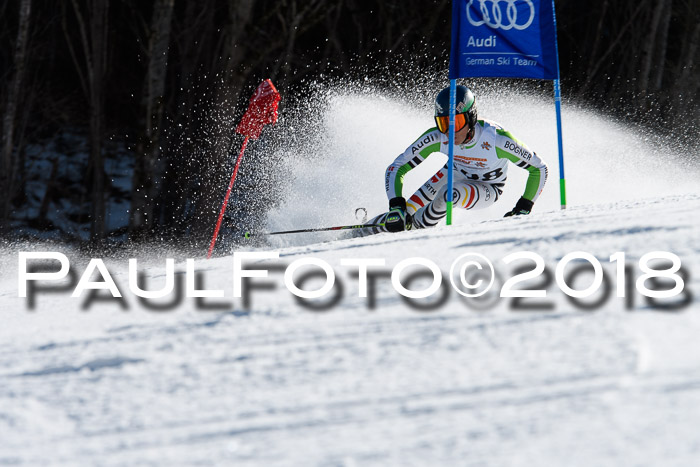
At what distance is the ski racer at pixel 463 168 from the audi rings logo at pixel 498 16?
2.15 ft

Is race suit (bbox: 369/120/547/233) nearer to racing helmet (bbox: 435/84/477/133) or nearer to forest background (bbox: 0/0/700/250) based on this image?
racing helmet (bbox: 435/84/477/133)

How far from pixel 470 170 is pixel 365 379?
4.62 m

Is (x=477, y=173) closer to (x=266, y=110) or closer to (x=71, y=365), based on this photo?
(x=266, y=110)

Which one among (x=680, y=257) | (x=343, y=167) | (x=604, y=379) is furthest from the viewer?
(x=343, y=167)

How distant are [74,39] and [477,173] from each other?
42.3ft

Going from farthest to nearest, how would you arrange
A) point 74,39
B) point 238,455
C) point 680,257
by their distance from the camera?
point 74,39 < point 680,257 < point 238,455

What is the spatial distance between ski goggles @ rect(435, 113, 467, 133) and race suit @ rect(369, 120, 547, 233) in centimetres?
19

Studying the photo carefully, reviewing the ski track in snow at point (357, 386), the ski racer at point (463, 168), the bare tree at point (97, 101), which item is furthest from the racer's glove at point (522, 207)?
the bare tree at point (97, 101)

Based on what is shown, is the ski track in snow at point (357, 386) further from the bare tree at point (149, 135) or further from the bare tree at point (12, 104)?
the bare tree at point (12, 104)

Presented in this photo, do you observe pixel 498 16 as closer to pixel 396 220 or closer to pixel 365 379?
pixel 396 220

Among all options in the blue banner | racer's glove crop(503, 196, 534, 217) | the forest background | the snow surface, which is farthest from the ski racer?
the forest background

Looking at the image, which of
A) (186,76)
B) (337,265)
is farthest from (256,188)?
(337,265)

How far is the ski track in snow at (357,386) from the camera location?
1.76 meters

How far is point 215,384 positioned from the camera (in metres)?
2.23
